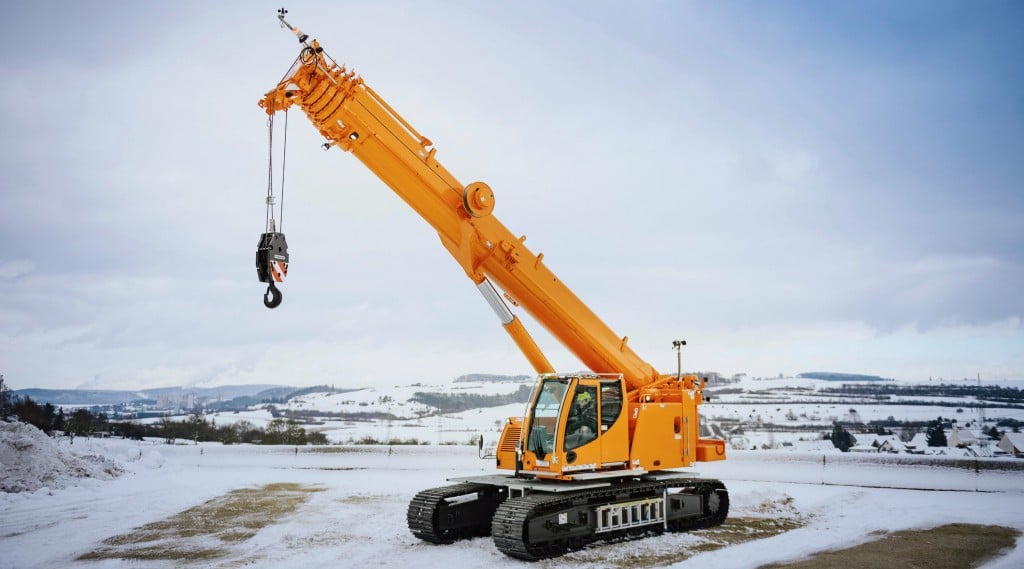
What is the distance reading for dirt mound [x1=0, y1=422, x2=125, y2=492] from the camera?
14.9 metres

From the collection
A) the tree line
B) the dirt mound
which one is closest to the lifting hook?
the dirt mound

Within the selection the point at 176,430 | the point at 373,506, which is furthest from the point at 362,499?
the point at 176,430

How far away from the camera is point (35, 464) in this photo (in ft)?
50.8

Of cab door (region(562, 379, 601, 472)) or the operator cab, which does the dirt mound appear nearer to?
the operator cab

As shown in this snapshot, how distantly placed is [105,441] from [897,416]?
32.9 m

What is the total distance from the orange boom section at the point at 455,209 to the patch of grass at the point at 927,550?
3.92m

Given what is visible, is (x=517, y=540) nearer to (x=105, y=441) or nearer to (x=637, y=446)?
(x=637, y=446)

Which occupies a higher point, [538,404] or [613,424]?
[538,404]

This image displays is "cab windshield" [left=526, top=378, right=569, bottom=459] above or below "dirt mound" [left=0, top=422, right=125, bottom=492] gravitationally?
above

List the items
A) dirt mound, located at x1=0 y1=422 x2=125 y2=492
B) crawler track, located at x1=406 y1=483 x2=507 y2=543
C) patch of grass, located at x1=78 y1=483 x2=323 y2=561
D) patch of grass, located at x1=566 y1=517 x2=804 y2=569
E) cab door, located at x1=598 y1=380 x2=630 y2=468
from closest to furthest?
patch of grass, located at x1=566 y1=517 x2=804 y2=569 < patch of grass, located at x1=78 y1=483 x2=323 y2=561 < crawler track, located at x1=406 y1=483 x2=507 y2=543 < cab door, located at x1=598 y1=380 x2=630 y2=468 < dirt mound, located at x1=0 y1=422 x2=125 y2=492

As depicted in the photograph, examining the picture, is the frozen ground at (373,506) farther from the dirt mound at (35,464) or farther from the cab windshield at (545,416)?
the cab windshield at (545,416)

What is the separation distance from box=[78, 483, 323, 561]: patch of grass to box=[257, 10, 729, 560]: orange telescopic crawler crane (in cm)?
294

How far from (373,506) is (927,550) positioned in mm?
9591

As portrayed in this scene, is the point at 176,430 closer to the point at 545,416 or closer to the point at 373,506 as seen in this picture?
the point at 373,506
